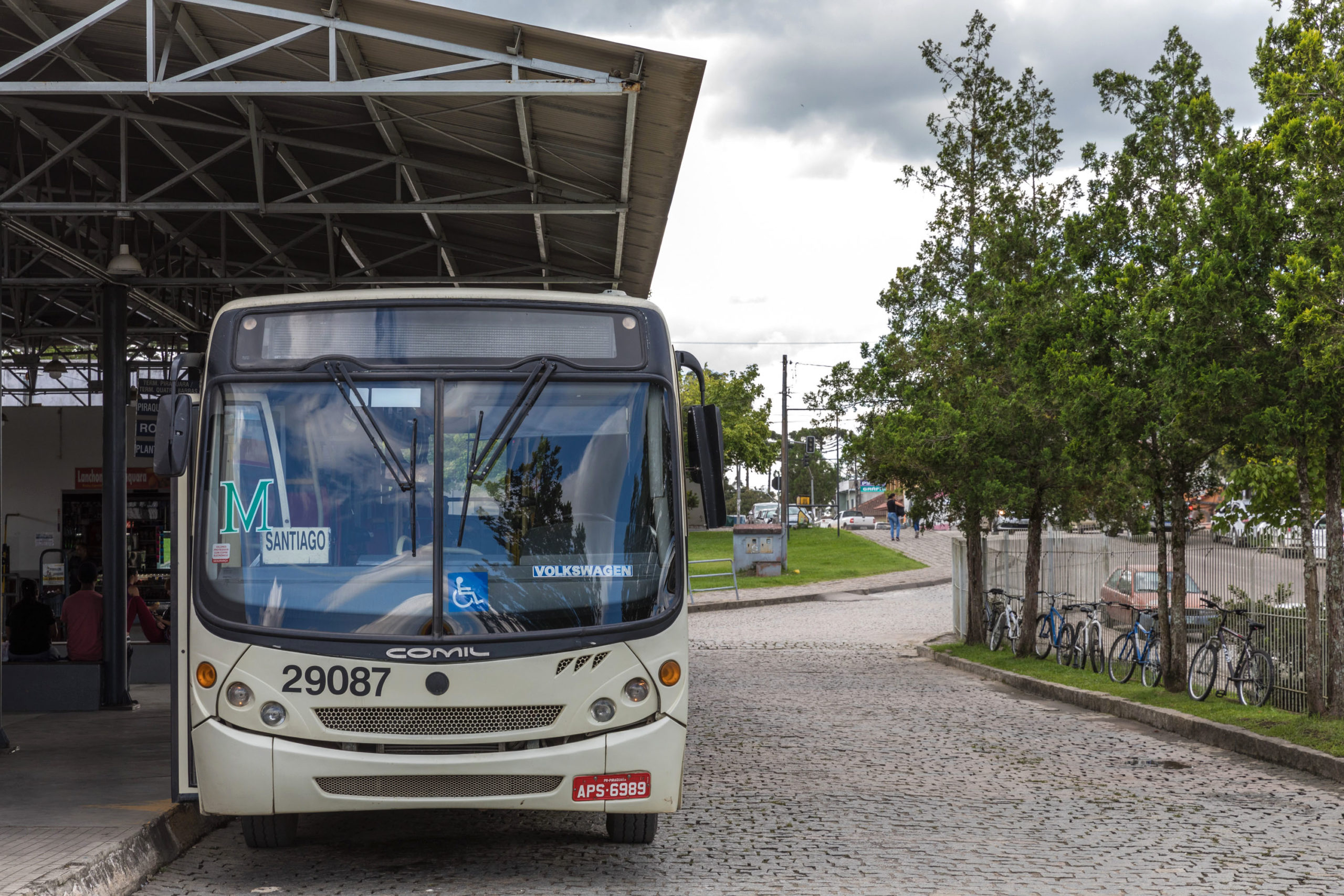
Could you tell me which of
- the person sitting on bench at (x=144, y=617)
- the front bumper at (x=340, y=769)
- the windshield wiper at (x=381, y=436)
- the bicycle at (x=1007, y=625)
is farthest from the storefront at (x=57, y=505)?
the front bumper at (x=340, y=769)

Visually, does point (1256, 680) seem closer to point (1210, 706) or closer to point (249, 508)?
point (1210, 706)

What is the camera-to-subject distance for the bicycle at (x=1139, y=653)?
15.9m

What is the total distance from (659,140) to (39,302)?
58.6 feet

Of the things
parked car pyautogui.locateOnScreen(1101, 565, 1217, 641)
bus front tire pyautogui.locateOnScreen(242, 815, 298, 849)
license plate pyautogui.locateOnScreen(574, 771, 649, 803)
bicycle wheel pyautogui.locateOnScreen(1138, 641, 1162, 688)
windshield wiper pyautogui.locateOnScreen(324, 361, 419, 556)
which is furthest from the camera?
bicycle wheel pyautogui.locateOnScreen(1138, 641, 1162, 688)

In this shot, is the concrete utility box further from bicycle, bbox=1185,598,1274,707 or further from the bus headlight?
the bus headlight

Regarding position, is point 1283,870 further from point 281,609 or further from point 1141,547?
point 1141,547

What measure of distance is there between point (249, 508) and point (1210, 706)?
414 inches

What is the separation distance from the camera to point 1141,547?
17641mm

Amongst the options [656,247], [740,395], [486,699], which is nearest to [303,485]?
[486,699]

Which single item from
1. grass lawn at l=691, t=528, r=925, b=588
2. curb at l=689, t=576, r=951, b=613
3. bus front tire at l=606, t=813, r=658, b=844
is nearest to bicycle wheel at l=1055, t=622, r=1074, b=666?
bus front tire at l=606, t=813, r=658, b=844

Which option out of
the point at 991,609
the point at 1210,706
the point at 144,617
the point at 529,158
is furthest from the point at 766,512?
the point at 529,158

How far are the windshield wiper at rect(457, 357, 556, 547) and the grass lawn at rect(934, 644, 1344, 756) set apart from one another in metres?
7.07

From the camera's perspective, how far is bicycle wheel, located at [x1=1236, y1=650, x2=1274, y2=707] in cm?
1317

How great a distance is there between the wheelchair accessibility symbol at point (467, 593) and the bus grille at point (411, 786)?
782 millimetres
